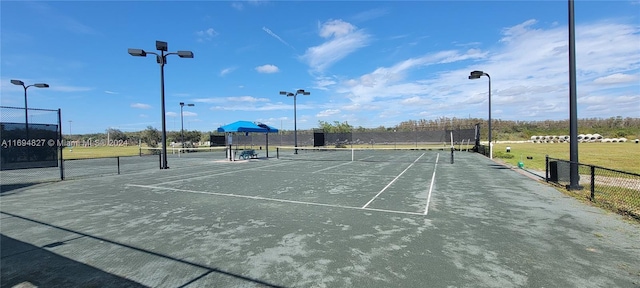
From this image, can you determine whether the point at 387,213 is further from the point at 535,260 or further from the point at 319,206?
the point at 535,260

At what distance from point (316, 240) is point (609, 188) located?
1031cm

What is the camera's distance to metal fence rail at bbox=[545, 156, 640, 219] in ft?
22.8

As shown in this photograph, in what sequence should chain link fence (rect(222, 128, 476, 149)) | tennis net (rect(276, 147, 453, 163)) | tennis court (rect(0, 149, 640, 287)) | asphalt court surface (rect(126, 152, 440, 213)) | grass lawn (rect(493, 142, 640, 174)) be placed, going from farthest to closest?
chain link fence (rect(222, 128, 476, 149))
tennis net (rect(276, 147, 453, 163))
grass lawn (rect(493, 142, 640, 174))
asphalt court surface (rect(126, 152, 440, 213))
tennis court (rect(0, 149, 640, 287))

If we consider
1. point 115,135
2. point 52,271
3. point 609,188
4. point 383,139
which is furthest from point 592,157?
point 115,135

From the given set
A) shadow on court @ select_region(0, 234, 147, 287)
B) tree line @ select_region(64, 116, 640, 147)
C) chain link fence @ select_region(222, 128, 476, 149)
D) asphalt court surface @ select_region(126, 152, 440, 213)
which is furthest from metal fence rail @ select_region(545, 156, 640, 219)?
tree line @ select_region(64, 116, 640, 147)

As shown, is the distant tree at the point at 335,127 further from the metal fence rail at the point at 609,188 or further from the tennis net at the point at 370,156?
the metal fence rail at the point at 609,188

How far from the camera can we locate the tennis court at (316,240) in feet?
11.8

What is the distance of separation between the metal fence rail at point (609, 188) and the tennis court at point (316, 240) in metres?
0.66

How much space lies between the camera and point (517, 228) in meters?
5.45

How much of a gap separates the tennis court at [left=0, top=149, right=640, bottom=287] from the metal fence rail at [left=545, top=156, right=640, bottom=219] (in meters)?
0.66

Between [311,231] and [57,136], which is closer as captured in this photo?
[311,231]

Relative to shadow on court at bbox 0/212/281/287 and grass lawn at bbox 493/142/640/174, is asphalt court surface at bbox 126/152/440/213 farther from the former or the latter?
grass lawn at bbox 493/142/640/174

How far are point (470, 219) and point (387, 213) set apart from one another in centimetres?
163

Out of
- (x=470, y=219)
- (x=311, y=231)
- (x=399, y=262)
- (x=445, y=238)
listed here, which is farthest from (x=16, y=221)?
(x=470, y=219)
